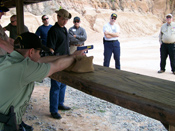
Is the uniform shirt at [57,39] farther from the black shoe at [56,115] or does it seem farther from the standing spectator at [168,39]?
the standing spectator at [168,39]

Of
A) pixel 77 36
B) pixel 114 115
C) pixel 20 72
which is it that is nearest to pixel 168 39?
pixel 77 36

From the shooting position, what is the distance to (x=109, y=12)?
20969mm

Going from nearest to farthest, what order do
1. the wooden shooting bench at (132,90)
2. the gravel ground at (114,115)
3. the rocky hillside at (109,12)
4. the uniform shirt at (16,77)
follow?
the wooden shooting bench at (132,90) < the uniform shirt at (16,77) < the gravel ground at (114,115) < the rocky hillside at (109,12)

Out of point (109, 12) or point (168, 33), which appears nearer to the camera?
point (168, 33)

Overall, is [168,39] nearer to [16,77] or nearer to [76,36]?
[76,36]

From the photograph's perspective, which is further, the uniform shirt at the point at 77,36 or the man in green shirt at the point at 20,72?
the uniform shirt at the point at 77,36

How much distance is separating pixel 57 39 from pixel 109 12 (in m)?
18.7

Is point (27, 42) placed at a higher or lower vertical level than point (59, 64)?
higher

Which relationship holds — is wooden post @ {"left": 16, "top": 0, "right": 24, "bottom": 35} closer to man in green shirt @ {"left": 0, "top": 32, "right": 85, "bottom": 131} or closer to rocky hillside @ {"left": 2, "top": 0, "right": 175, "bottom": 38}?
man in green shirt @ {"left": 0, "top": 32, "right": 85, "bottom": 131}

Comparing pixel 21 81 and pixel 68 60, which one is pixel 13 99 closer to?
pixel 21 81

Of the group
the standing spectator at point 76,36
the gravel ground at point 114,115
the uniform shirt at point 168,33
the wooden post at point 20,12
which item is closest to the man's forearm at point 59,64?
the gravel ground at point 114,115

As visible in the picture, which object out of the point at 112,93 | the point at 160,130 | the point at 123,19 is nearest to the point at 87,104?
the point at 160,130

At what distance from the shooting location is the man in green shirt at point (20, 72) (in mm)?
1328

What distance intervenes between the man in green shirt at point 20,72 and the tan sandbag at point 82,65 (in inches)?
10.3
